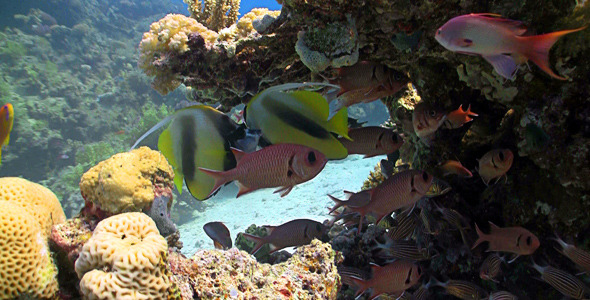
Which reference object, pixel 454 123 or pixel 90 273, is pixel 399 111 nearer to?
pixel 454 123

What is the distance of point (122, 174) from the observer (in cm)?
341

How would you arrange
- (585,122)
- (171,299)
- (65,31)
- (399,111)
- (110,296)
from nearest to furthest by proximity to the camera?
1. (110,296)
2. (171,299)
3. (585,122)
4. (399,111)
5. (65,31)

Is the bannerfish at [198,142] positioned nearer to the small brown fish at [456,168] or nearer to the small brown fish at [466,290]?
the small brown fish at [456,168]

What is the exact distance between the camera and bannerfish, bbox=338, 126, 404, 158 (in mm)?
2480

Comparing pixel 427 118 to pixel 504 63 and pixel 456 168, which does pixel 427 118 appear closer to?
pixel 456 168

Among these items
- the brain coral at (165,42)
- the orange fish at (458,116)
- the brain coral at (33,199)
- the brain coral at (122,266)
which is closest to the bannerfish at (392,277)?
the orange fish at (458,116)

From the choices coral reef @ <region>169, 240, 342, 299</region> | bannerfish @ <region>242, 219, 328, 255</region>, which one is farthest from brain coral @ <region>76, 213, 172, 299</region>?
bannerfish @ <region>242, 219, 328, 255</region>

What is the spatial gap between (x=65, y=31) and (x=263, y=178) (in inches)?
1071

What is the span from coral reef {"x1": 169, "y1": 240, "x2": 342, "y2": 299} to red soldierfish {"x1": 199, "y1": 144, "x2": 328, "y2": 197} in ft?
3.47

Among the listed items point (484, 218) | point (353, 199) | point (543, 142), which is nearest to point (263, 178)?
point (353, 199)

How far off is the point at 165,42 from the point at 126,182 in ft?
5.39

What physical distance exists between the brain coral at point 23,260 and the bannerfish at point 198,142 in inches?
61.7

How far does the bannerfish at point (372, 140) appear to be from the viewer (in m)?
2.48

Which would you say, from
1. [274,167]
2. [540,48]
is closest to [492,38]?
[540,48]
